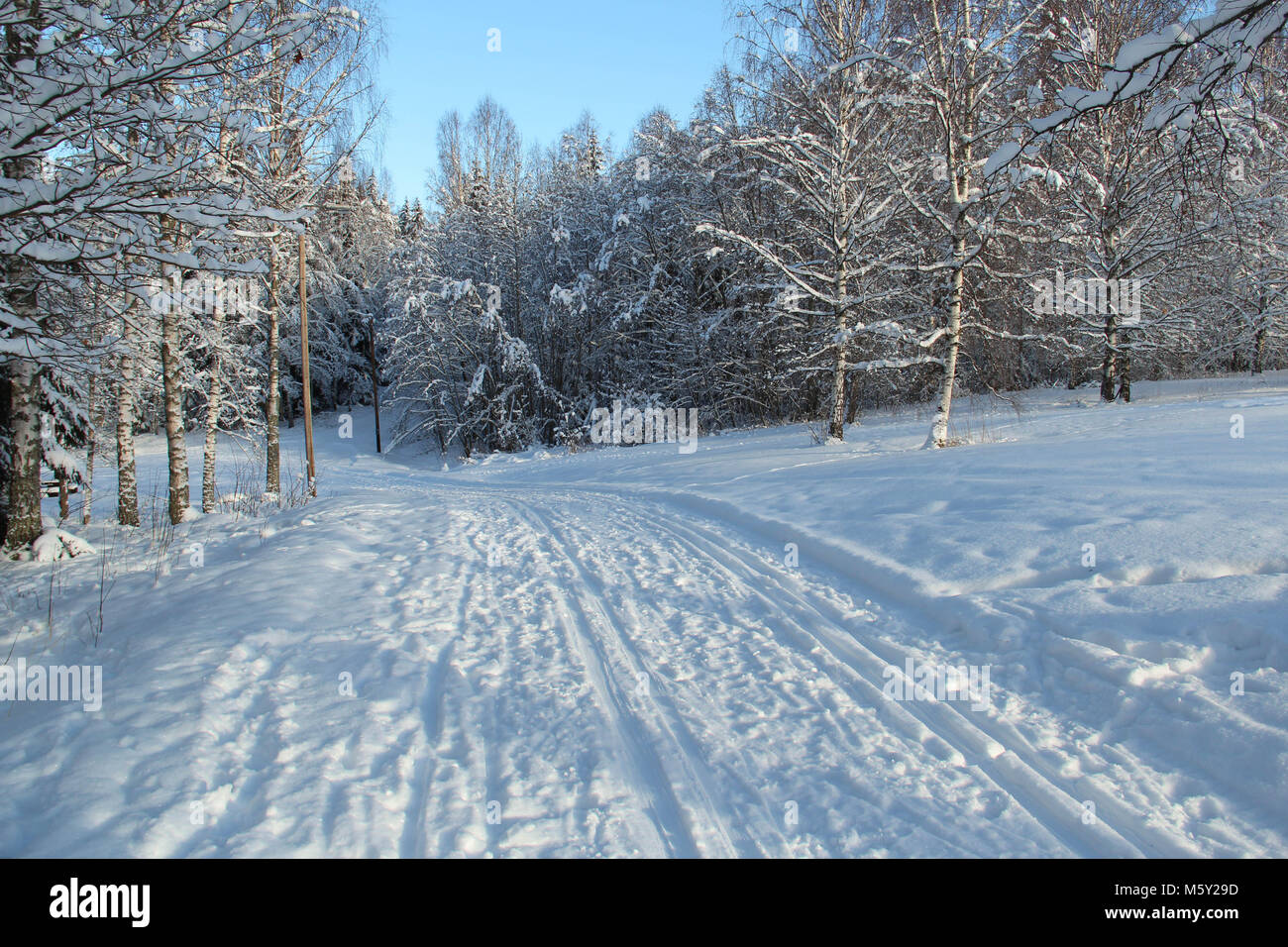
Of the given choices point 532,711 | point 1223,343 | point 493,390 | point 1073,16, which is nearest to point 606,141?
point 493,390

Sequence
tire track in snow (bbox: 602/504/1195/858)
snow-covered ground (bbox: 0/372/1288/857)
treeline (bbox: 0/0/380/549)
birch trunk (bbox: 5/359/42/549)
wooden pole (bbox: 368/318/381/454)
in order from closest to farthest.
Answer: tire track in snow (bbox: 602/504/1195/858)
snow-covered ground (bbox: 0/372/1288/857)
treeline (bbox: 0/0/380/549)
birch trunk (bbox: 5/359/42/549)
wooden pole (bbox: 368/318/381/454)

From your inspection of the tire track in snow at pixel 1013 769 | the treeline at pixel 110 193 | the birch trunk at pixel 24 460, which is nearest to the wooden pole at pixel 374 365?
the treeline at pixel 110 193

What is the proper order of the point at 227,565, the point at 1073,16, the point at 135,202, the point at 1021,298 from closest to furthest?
the point at 135,202
the point at 227,565
the point at 1021,298
the point at 1073,16

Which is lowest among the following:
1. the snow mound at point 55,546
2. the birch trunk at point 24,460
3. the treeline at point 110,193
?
the snow mound at point 55,546

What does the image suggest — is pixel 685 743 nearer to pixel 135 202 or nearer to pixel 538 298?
pixel 135 202

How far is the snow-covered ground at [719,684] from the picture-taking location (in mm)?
2719

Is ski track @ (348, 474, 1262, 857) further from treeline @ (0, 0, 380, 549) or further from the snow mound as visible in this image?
the snow mound

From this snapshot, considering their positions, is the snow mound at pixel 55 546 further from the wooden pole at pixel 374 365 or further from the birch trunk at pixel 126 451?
the wooden pole at pixel 374 365

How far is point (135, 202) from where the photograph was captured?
4.50 metres

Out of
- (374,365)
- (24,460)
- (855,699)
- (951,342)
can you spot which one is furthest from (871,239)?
(374,365)

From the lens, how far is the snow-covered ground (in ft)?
8.92

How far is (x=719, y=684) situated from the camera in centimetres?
400

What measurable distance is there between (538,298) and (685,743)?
3093 cm

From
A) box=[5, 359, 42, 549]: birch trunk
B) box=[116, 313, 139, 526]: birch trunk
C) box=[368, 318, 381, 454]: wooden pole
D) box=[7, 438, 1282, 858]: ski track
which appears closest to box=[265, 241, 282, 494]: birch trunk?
box=[116, 313, 139, 526]: birch trunk
